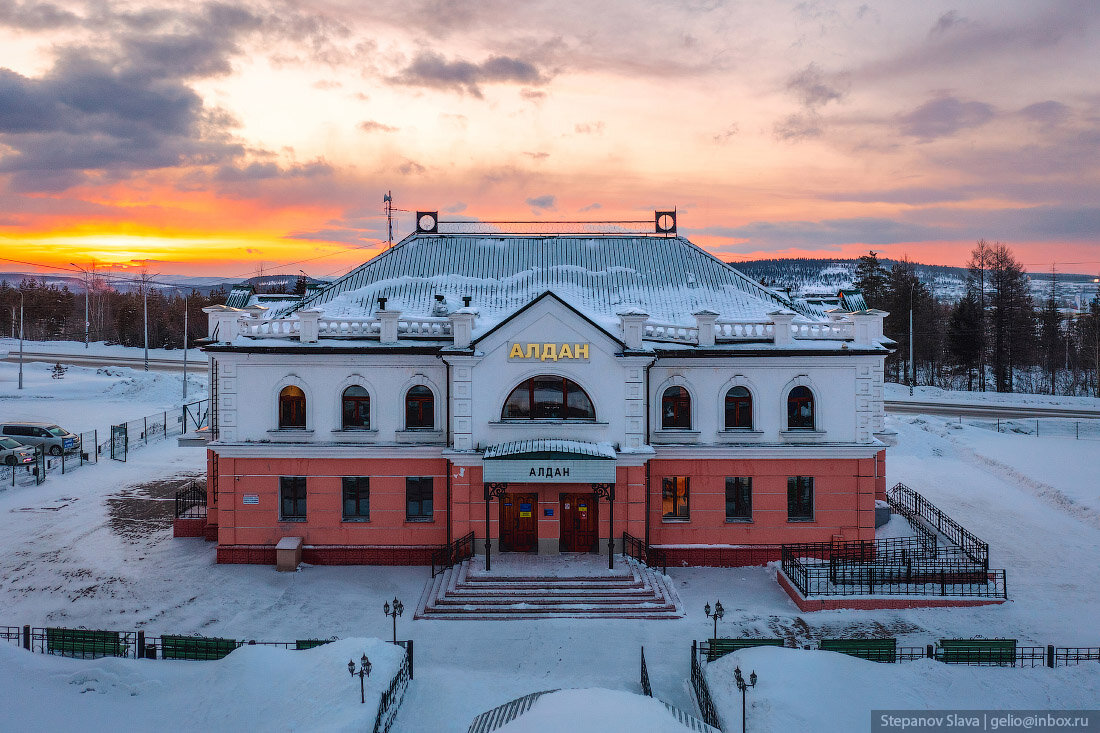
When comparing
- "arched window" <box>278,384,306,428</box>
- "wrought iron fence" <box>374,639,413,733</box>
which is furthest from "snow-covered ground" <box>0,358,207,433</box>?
"wrought iron fence" <box>374,639,413,733</box>

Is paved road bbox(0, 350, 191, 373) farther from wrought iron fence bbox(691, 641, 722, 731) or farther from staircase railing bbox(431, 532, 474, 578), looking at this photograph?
wrought iron fence bbox(691, 641, 722, 731)

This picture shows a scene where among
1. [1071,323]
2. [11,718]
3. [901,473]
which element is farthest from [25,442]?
[1071,323]

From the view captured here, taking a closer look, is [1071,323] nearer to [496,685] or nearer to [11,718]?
[496,685]

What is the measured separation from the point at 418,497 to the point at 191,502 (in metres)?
11.5

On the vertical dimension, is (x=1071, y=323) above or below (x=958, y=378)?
above

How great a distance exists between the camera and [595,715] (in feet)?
37.2

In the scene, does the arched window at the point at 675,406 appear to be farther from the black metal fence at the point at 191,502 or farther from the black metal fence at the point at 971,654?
the black metal fence at the point at 191,502

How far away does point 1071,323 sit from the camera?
275 ft

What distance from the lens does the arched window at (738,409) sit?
24984 millimetres

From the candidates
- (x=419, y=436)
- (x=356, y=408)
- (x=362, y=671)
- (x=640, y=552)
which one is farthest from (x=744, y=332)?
(x=362, y=671)

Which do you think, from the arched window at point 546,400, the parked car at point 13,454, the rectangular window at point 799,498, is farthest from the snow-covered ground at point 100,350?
the rectangular window at point 799,498

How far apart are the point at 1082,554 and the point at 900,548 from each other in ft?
22.9

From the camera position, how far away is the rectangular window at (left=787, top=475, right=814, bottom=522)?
81.8ft

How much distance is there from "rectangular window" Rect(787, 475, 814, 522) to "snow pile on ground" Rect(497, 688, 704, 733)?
47.2 feet
